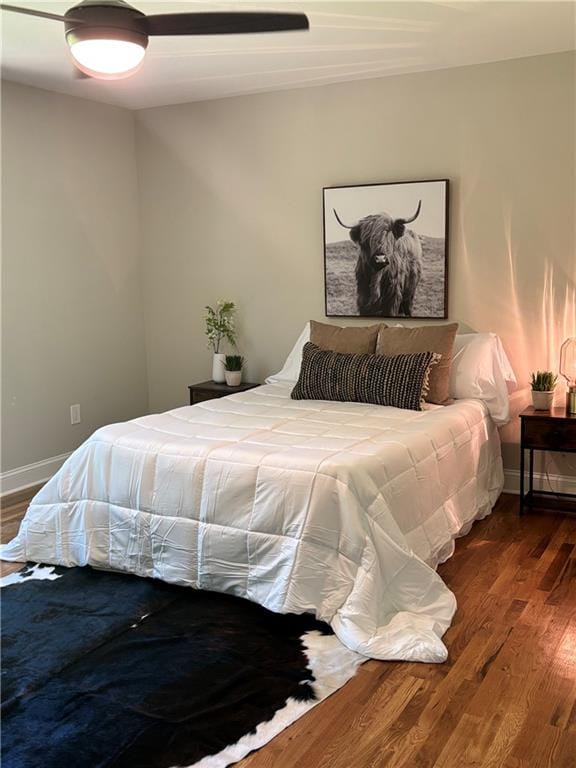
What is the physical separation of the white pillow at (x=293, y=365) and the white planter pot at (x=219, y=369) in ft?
1.55

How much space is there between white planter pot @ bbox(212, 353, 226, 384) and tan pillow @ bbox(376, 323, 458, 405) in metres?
1.32

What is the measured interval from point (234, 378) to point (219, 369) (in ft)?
0.51

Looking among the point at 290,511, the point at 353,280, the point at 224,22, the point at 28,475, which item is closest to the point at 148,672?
the point at 290,511

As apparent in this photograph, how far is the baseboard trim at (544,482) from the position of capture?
4.42m

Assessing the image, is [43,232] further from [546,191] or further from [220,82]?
[546,191]

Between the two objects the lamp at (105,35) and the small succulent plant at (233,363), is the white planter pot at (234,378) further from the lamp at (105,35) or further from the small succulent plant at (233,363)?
the lamp at (105,35)

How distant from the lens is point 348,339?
4.50 meters

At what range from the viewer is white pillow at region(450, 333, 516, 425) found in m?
4.29

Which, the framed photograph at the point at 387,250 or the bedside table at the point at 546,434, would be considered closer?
the bedside table at the point at 546,434

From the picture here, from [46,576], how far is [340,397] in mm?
1763

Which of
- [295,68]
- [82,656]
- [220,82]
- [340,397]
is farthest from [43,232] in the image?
[82,656]

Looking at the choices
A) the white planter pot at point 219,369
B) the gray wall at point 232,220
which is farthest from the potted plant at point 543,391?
the white planter pot at point 219,369

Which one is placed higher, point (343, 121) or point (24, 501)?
point (343, 121)

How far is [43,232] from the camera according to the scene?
4.94m
